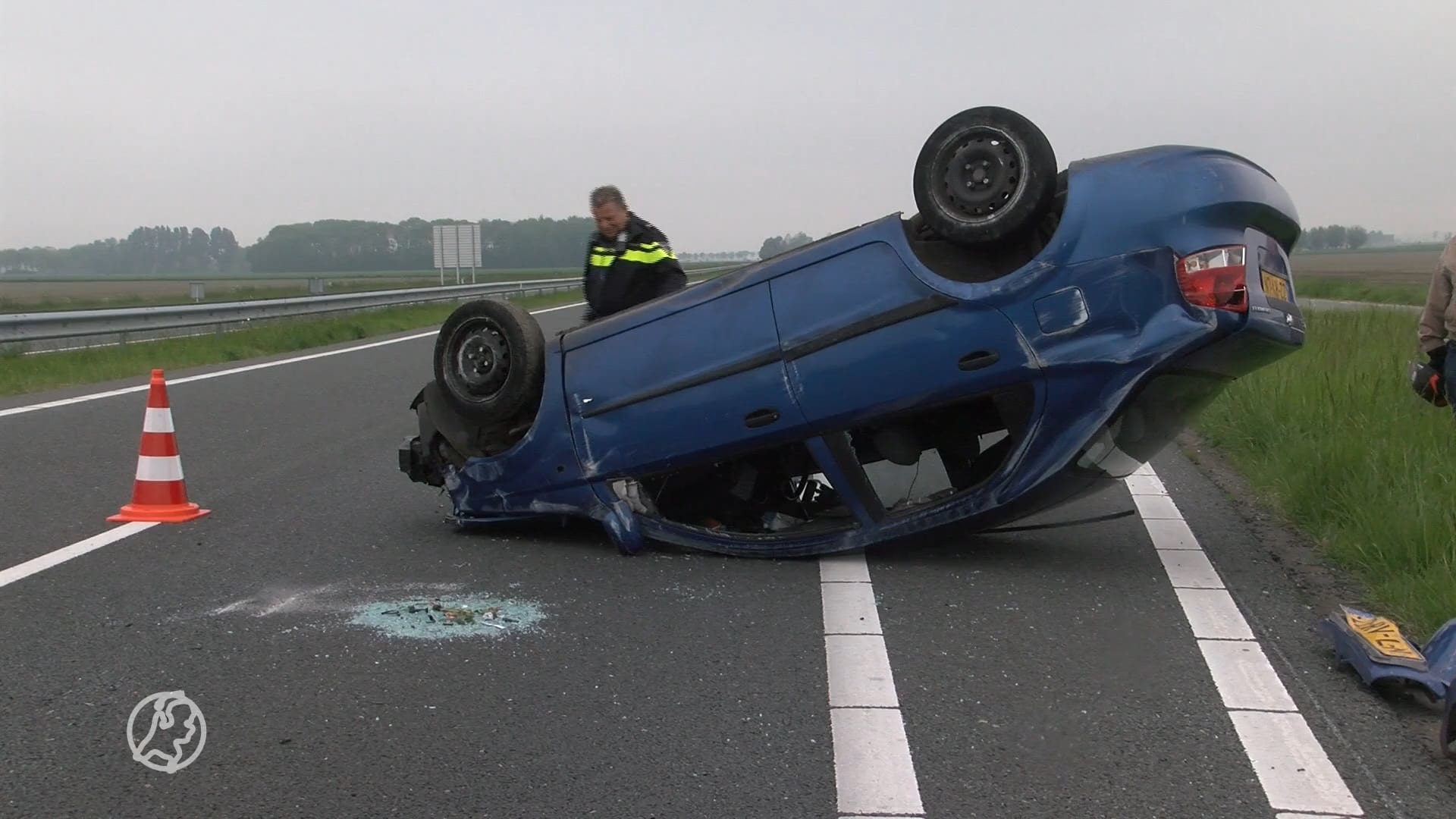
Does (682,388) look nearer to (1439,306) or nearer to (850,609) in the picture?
(850,609)

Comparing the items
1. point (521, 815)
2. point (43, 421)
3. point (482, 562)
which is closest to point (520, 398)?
point (482, 562)

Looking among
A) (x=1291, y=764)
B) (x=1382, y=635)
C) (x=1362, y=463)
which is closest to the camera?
(x=1291, y=764)

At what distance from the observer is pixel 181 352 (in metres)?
18.3

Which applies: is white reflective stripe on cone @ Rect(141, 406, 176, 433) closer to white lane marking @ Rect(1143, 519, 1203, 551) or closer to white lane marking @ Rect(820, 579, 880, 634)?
white lane marking @ Rect(820, 579, 880, 634)

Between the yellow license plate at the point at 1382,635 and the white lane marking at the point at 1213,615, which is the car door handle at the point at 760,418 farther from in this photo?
the yellow license plate at the point at 1382,635

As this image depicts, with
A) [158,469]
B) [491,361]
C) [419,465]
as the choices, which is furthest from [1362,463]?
[158,469]

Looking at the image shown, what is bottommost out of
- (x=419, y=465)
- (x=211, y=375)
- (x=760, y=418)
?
(x=211, y=375)

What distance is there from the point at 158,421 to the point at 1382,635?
5783mm

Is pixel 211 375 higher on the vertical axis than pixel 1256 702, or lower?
lower

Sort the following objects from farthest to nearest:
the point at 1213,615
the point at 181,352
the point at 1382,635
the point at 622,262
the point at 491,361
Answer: the point at 181,352, the point at 622,262, the point at 491,361, the point at 1213,615, the point at 1382,635

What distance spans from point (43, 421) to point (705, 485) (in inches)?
256

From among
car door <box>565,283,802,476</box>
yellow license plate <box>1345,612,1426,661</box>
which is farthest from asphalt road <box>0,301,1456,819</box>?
car door <box>565,283,802,476</box>

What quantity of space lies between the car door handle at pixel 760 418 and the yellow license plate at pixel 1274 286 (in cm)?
199

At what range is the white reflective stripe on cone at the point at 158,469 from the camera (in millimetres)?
7129
